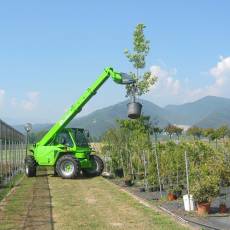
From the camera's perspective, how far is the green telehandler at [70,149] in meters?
22.9

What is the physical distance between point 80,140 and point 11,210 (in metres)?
11.4

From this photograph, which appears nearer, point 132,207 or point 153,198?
point 132,207

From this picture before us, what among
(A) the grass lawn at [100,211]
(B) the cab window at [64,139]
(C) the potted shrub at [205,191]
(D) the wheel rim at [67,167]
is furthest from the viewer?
(B) the cab window at [64,139]

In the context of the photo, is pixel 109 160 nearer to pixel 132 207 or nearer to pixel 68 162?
pixel 68 162

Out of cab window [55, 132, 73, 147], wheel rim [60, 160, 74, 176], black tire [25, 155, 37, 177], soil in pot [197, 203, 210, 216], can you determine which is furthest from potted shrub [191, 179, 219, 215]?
black tire [25, 155, 37, 177]

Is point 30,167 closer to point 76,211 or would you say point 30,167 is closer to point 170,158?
point 170,158

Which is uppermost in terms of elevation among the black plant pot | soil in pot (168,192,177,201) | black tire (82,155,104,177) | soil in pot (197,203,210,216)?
the black plant pot

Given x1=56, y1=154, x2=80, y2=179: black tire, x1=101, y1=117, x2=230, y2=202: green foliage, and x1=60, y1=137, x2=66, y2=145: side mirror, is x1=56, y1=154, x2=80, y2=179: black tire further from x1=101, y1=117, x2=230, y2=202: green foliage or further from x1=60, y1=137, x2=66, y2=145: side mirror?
x1=101, y1=117, x2=230, y2=202: green foliage

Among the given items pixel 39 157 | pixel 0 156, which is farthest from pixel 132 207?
pixel 39 157

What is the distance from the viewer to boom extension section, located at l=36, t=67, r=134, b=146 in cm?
2305

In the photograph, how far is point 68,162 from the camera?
22.8m

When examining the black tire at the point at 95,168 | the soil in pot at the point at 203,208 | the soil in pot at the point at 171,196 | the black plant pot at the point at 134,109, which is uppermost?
the black plant pot at the point at 134,109

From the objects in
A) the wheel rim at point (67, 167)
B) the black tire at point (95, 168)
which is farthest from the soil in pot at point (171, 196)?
the black tire at point (95, 168)

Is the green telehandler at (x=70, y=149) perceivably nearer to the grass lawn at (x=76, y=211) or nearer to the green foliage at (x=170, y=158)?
the green foliage at (x=170, y=158)
